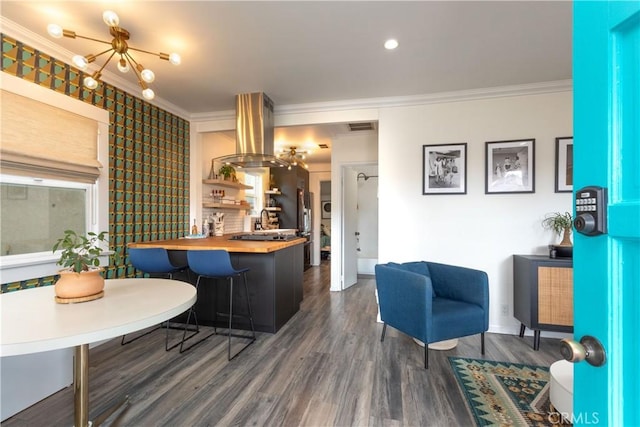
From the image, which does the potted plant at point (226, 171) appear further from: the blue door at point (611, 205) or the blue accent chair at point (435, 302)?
the blue door at point (611, 205)

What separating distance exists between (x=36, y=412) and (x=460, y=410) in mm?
2739

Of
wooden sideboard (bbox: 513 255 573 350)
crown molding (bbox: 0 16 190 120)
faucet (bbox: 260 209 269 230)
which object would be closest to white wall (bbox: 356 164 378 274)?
faucet (bbox: 260 209 269 230)

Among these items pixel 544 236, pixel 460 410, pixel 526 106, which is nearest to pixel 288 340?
pixel 460 410

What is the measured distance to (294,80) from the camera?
2980 millimetres

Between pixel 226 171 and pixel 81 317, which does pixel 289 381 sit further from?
pixel 226 171

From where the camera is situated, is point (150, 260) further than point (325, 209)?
No

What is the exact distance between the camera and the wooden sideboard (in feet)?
8.61

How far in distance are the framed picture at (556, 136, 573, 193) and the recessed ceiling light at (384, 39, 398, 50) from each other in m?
2.11

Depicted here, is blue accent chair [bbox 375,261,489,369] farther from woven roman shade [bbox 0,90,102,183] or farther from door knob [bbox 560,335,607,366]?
woven roman shade [bbox 0,90,102,183]

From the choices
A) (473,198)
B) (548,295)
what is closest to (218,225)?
(473,198)

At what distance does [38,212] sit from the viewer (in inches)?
89.4

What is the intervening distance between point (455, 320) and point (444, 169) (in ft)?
5.55

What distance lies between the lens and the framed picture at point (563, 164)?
2.97 m

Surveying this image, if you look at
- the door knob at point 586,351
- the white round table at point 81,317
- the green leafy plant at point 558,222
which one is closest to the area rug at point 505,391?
the green leafy plant at point 558,222
